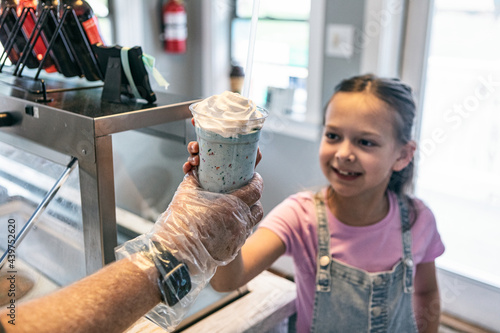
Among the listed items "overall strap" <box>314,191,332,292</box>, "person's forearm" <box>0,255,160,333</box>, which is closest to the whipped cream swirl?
"person's forearm" <box>0,255,160,333</box>

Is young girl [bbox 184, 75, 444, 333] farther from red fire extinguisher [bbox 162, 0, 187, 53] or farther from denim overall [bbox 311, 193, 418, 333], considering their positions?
red fire extinguisher [bbox 162, 0, 187, 53]

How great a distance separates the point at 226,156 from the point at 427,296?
40.0 inches

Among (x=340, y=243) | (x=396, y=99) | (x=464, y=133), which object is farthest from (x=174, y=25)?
(x=340, y=243)

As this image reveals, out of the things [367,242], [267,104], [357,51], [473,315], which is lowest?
[473,315]

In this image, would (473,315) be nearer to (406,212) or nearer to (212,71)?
(406,212)

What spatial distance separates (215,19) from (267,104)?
2.14ft

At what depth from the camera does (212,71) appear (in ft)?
10.1

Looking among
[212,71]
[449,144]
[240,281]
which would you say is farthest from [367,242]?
[212,71]

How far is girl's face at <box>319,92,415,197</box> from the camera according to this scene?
1317 mm

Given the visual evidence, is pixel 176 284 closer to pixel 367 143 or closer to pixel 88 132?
pixel 88 132

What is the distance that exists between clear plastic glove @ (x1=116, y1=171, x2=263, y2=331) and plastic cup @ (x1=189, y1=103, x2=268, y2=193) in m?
0.01

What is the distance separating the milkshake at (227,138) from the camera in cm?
66

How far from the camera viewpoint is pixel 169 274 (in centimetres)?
65

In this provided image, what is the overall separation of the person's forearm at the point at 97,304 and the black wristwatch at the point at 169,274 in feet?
0.03
